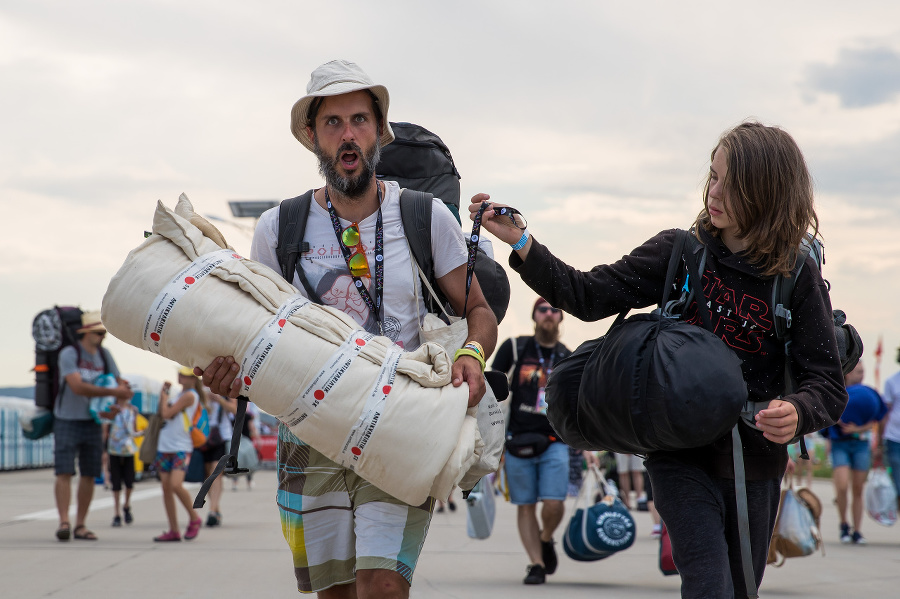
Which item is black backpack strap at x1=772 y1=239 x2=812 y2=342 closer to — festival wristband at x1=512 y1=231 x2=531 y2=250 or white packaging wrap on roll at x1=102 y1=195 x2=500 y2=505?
festival wristband at x1=512 y1=231 x2=531 y2=250

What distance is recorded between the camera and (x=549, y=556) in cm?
868

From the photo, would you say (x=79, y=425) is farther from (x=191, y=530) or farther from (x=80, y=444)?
(x=191, y=530)

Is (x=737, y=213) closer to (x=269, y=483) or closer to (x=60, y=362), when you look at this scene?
(x=60, y=362)

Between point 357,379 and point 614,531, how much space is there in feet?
16.9

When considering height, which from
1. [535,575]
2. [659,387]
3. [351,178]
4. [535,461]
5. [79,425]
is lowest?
[535,575]

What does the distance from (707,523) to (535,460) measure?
5.31m

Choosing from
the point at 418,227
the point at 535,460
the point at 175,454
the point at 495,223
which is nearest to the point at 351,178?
the point at 418,227

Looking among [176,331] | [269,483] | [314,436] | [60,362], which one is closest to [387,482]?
[314,436]

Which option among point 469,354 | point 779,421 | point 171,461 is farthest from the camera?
point 171,461

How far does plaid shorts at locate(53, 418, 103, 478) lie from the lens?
10.5m

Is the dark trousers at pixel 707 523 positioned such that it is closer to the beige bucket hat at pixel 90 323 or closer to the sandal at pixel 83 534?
the beige bucket hat at pixel 90 323

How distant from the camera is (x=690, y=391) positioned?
10.6ft

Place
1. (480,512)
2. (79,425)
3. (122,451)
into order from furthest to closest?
(122,451) → (79,425) → (480,512)

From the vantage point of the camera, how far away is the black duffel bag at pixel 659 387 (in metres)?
3.22
